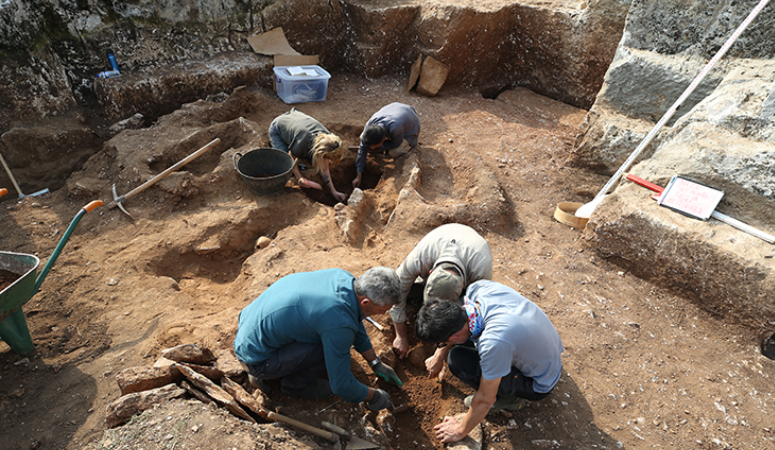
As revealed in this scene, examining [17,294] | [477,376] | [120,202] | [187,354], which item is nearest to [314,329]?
[187,354]

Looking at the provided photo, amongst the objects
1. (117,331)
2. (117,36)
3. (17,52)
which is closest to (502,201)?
(117,331)

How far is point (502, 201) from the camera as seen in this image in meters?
4.64

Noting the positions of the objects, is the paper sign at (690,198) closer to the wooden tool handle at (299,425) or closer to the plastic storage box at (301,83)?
the wooden tool handle at (299,425)

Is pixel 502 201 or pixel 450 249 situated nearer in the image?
pixel 450 249

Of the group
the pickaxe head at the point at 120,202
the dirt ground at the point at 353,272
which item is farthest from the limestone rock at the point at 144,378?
the pickaxe head at the point at 120,202

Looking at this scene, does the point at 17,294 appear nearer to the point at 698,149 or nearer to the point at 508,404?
the point at 508,404

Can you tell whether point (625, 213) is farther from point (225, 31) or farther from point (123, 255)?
point (225, 31)

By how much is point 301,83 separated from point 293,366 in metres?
4.95

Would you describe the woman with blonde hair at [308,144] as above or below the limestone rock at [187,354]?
above

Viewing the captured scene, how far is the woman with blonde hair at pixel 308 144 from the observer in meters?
4.74

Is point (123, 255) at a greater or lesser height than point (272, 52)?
lesser

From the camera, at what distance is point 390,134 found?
5164 millimetres

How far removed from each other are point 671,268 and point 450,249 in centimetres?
225

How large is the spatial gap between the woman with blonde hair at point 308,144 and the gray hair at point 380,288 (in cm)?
261
